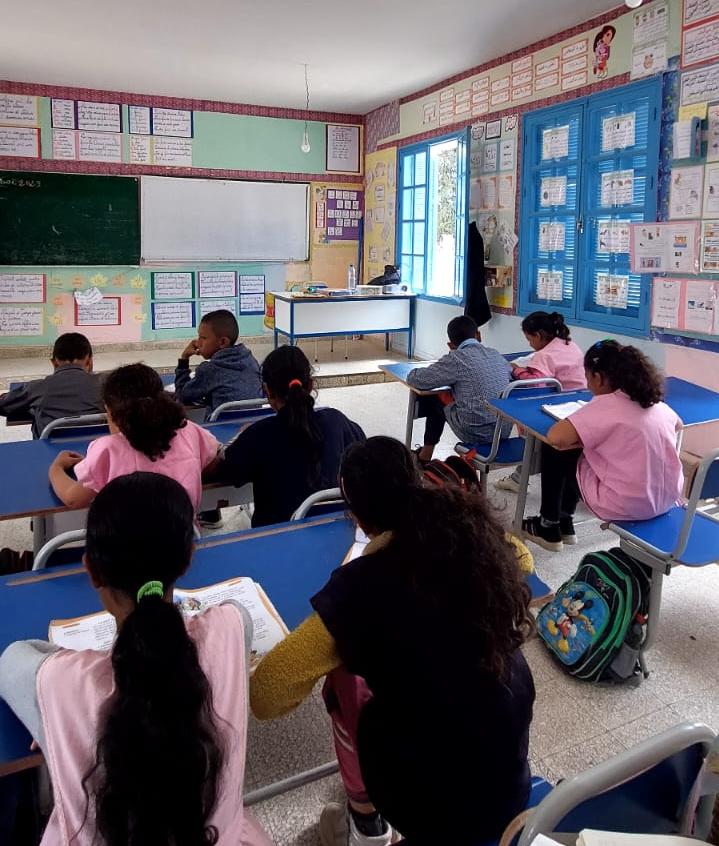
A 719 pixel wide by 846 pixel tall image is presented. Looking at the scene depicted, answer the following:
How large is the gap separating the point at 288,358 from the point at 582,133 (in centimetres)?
359

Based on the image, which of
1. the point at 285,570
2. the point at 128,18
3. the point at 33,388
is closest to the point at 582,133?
the point at 128,18

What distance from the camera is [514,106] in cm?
561

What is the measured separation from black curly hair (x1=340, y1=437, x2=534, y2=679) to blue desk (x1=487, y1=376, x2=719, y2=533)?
1604mm

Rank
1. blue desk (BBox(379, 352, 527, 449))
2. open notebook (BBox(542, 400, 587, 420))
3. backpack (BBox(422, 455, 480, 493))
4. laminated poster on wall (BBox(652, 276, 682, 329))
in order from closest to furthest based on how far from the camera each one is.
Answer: backpack (BBox(422, 455, 480, 493)) < open notebook (BBox(542, 400, 587, 420)) < blue desk (BBox(379, 352, 527, 449)) < laminated poster on wall (BBox(652, 276, 682, 329))

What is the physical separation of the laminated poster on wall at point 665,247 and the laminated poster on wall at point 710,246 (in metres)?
0.05

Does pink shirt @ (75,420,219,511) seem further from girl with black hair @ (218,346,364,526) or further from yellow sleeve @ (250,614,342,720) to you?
yellow sleeve @ (250,614,342,720)

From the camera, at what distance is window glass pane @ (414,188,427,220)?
7117 millimetres

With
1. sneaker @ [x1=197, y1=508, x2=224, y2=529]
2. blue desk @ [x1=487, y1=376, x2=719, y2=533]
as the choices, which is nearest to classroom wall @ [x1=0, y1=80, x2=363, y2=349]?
sneaker @ [x1=197, y1=508, x2=224, y2=529]

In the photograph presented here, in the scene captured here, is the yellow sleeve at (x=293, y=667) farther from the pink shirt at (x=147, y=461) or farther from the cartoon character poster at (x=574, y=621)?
the cartoon character poster at (x=574, y=621)

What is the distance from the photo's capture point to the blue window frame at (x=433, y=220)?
6453mm

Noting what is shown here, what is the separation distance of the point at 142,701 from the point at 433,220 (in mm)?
6699

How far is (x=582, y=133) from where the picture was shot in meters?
4.95

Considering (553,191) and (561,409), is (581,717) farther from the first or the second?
(553,191)

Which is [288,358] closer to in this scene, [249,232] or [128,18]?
[128,18]
